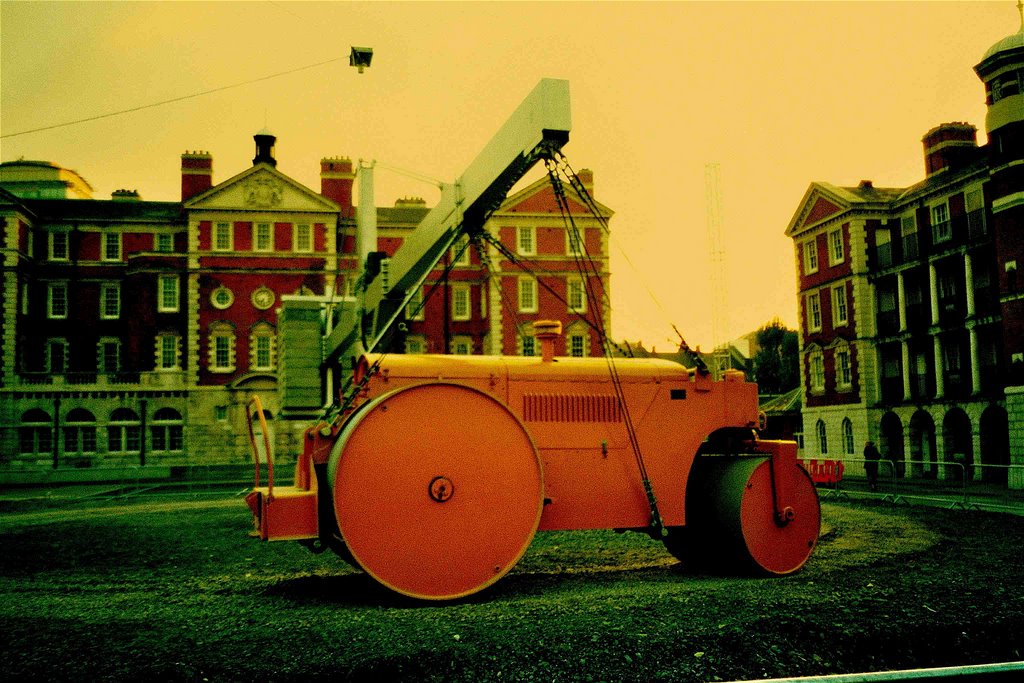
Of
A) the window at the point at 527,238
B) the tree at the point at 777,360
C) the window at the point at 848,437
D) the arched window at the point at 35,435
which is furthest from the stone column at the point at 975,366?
the arched window at the point at 35,435

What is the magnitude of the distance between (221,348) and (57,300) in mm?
13087

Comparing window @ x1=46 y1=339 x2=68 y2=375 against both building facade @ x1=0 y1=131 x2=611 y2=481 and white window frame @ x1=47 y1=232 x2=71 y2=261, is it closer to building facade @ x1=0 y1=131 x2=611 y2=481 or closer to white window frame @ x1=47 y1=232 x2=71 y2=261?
building facade @ x1=0 y1=131 x2=611 y2=481

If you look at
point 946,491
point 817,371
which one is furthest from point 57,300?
point 946,491

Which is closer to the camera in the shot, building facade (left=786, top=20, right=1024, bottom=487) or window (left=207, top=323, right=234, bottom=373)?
building facade (left=786, top=20, right=1024, bottom=487)

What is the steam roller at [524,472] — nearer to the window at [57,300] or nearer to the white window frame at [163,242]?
the white window frame at [163,242]

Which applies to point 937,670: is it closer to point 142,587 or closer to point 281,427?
point 142,587

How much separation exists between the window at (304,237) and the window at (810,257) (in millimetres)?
30503

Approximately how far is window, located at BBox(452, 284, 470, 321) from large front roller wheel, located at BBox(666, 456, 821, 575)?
164 ft

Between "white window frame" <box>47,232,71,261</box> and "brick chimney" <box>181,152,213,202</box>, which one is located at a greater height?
"brick chimney" <box>181,152,213,202</box>

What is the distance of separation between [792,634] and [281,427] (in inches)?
1862

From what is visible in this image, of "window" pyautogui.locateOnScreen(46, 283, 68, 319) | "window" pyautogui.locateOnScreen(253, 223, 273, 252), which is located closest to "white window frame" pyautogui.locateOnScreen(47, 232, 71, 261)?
"window" pyautogui.locateOnScreen(46, 283, 68, 319)

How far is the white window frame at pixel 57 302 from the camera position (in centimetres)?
5803

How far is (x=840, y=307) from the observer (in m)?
45.2

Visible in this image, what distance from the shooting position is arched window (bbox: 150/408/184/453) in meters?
54.1
